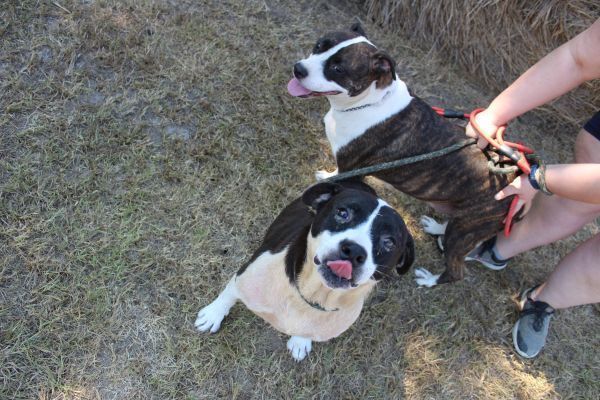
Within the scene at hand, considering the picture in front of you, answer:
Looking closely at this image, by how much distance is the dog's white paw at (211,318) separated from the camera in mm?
3010

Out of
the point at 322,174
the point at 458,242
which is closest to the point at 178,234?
the point at 322,174

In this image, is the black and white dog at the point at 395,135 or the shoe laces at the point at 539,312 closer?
the black and white dog at the point at 395,135

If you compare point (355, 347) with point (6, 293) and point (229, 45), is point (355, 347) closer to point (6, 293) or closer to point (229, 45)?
point (6, 293)

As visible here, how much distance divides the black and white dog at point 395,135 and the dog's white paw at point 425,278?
12.5 inches

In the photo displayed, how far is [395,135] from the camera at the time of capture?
3.15 metres

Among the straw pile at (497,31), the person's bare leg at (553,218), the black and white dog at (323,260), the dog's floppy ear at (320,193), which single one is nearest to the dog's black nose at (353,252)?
the black and white dog at (323,260)

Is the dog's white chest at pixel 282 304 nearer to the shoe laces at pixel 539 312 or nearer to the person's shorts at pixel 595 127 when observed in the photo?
the shoe laces at pixel 539 312

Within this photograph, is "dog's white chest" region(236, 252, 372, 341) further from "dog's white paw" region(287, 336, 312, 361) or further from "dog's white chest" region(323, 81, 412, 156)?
"dog's white chest" region(323, 81, 412, 156)

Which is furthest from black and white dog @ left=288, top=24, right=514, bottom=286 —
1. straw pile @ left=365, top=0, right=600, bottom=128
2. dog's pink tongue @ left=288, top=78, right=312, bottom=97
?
straw pile @ left=365, top=0, right=600, bottom=128

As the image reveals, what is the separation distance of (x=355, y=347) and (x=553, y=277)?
1.49m

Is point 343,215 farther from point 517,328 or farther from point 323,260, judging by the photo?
point 517,328

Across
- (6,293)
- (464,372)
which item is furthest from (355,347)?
(6,293)

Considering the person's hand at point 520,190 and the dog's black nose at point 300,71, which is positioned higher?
the dog's black nose at point 300,71

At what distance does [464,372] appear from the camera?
345 centimetres
